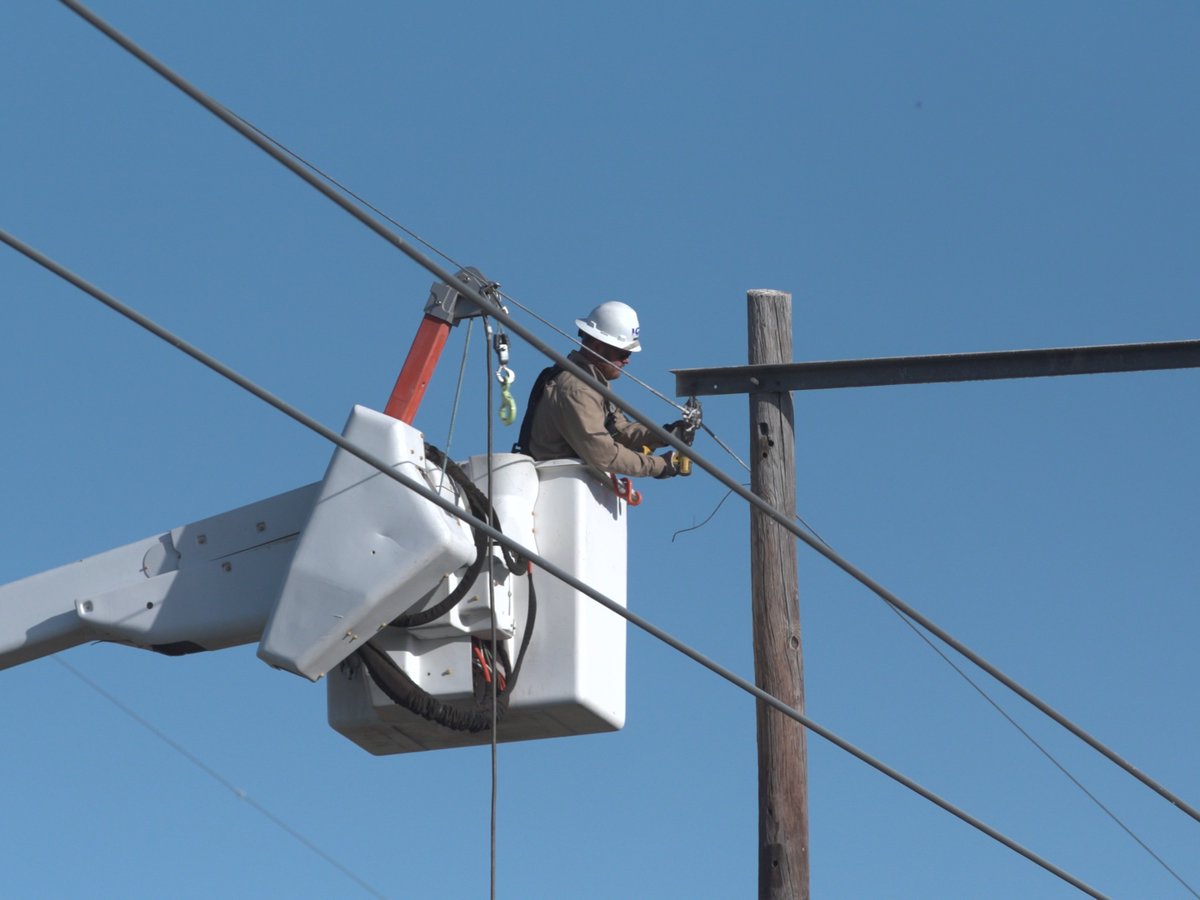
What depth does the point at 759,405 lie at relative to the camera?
9.96 m

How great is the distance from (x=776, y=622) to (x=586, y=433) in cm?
133

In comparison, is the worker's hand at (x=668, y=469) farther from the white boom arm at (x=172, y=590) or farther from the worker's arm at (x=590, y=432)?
the white boom arm at (x=172, y=590)

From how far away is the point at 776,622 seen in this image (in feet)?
31.6

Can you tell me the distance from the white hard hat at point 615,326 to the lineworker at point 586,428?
1cm

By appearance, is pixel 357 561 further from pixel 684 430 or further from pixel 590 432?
pixel 684 430

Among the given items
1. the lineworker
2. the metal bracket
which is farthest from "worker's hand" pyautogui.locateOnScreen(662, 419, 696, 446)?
the metal bracket

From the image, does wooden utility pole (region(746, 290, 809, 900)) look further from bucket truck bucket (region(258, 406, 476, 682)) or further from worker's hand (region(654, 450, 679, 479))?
bucket truck bucket (region(258, 406, 476, 682))

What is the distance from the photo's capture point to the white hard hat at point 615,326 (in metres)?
9.75

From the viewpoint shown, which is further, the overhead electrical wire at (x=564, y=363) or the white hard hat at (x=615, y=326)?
the white hard hat at (x=615, y=326)

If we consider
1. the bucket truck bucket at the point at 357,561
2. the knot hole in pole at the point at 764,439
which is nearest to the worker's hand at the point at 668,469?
the knot hole in pole at the point at 764,439

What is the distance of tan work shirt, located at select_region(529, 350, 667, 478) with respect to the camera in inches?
352

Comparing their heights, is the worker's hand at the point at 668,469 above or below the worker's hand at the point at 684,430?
below

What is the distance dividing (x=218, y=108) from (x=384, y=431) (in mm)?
2358

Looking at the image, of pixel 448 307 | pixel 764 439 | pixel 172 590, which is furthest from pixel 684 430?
pixel 172 590
